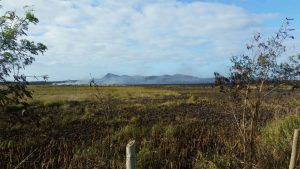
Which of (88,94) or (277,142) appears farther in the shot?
(88,94)

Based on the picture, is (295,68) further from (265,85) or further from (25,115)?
(25,115)

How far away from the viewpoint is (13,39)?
8.80 meters

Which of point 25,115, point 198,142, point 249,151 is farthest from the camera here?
point 198,142

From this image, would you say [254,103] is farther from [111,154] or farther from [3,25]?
[3,25]

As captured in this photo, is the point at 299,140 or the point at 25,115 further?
the point at 25,115

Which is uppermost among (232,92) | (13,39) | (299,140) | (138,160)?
(13,39)

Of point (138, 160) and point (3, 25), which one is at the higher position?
point (3, 25)

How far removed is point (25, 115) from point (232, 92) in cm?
369

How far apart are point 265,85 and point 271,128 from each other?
3.35 metres

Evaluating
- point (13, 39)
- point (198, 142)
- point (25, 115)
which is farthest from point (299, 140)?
point (198, 142)

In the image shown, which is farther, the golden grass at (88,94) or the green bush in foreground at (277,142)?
the golden grass at (88,94)

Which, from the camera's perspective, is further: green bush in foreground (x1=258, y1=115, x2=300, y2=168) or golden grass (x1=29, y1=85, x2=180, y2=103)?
golden grass (x1=29, y1=85, x2=180, y2=103)

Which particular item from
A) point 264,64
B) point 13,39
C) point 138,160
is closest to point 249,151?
point 264,64

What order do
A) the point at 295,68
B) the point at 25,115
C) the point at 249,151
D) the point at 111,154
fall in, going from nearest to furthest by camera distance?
the point at 25,115, the point at 249,151, the point at 295,68, the point at 111,154
